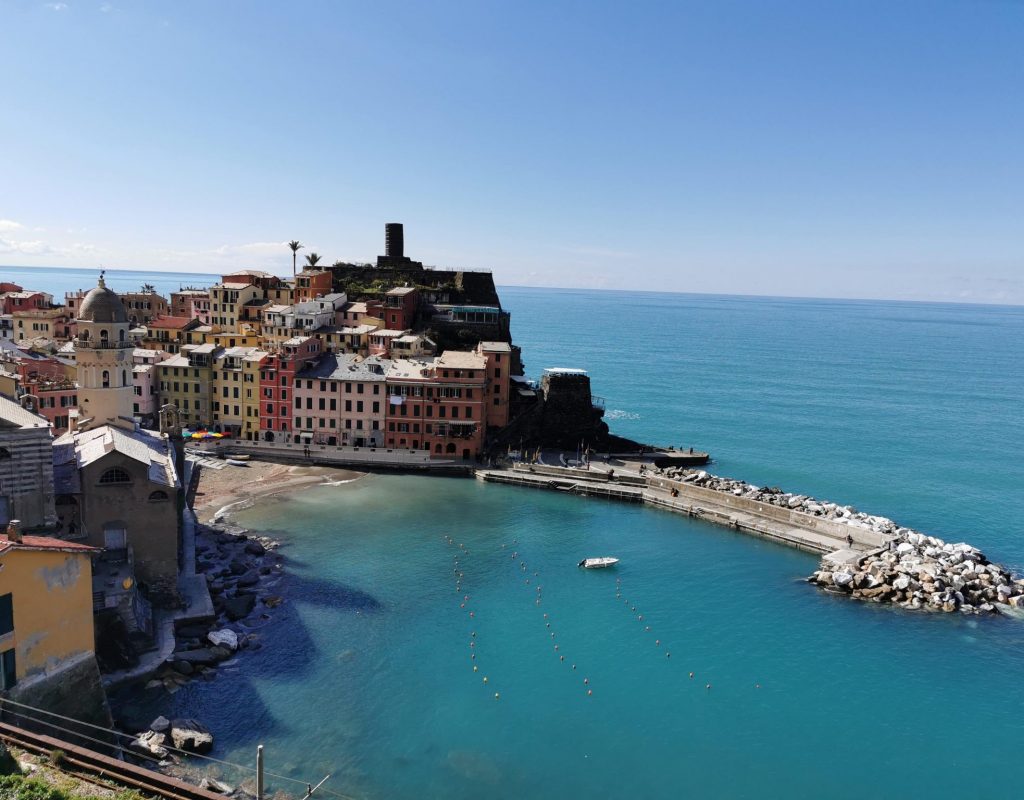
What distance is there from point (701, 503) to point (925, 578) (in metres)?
19.3

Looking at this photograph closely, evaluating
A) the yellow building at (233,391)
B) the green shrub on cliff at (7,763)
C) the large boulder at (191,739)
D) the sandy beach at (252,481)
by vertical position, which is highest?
the yellow building at (233,391)

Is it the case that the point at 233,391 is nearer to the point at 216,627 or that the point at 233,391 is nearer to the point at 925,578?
the point at 216,627

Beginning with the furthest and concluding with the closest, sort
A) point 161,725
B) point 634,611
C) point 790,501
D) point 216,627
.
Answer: point 790,501 → point 634,611 → point 216,627 → point 161,725

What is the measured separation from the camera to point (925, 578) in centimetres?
4750

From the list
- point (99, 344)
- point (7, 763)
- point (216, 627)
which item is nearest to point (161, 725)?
point (216, 627)

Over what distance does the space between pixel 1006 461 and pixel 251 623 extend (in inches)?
3412

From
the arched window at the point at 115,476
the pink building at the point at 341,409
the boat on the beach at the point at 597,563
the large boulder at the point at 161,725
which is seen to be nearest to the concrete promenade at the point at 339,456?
the pink building at the point at 341,409

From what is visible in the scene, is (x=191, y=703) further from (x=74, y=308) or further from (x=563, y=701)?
(x=74, y=308)

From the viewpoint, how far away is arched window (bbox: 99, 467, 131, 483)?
36719mm

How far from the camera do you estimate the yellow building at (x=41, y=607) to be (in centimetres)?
2406

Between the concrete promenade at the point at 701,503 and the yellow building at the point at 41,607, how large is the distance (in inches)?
1791

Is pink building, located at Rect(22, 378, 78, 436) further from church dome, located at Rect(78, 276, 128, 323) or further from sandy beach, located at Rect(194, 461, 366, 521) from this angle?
church dome, located at Rect(78, 276, 128, 323)

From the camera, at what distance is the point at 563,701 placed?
3469 centimetres

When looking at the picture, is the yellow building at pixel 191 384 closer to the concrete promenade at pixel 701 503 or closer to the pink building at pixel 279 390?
the pink building at pixel 279 390
